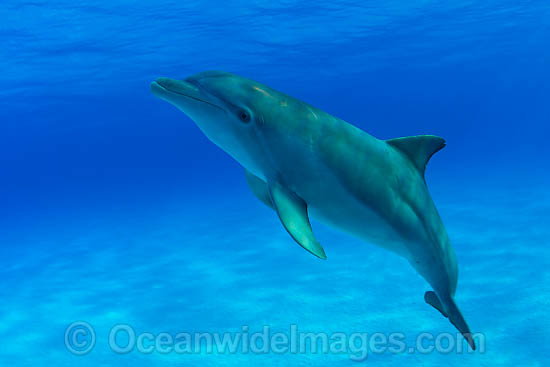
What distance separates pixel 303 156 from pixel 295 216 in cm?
47

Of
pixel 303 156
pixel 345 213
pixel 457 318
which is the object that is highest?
pixel 303 156

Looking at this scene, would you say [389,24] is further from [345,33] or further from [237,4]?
[237,4]

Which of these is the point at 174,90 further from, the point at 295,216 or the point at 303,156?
the point at 295,216

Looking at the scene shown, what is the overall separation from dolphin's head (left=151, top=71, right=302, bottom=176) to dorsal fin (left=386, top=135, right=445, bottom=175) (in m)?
1.12

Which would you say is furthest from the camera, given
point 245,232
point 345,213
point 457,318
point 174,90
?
point 245,232

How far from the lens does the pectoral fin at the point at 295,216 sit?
10.6ft

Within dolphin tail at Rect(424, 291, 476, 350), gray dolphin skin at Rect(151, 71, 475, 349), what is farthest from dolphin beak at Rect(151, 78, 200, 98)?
dolphin tail at Rect(424, 291, 476, 350)

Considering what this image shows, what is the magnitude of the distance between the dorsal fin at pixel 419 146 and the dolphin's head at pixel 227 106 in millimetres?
1123

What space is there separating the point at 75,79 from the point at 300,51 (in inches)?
518

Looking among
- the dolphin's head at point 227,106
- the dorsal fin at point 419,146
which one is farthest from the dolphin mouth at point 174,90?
the dorsal fin at point 419,146

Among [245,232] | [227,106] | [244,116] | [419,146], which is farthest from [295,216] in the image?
[245,232]

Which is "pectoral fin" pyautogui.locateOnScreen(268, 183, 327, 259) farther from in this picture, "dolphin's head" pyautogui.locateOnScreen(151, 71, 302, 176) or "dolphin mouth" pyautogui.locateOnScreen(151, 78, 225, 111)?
"dolphin mouth" pyautogui.locateOnScreen(151, 78, 225, 111)

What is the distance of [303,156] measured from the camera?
142 inches

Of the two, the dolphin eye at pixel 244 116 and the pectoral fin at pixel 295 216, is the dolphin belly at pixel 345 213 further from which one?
the dolphin eye at pixel 244 116
